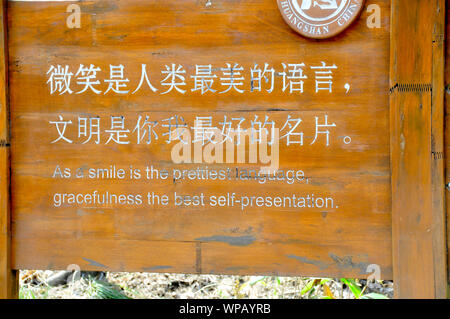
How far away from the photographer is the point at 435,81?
2.00 metres

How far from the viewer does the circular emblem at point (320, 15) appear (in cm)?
204

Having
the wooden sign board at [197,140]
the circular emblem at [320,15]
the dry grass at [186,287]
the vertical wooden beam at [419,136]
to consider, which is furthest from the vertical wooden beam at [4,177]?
the vertical wooden beam at [419,136]

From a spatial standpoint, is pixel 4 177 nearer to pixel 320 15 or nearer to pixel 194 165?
pixel 194 165

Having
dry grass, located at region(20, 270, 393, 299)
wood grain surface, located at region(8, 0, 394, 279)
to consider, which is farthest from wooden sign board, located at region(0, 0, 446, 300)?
dry grass, located at region(20, 270, 393, 299)

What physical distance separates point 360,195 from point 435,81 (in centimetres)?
64

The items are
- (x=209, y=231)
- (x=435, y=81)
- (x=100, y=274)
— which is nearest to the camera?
(x=435, y=81)

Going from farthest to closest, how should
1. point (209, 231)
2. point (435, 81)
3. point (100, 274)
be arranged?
point (100, 274) → point (209, 231) → point (435, 81)

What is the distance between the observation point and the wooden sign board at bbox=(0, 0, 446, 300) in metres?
2.07

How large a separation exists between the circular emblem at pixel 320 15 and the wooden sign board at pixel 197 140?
0.16 feet

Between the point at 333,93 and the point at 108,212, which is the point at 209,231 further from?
the point at 333,93

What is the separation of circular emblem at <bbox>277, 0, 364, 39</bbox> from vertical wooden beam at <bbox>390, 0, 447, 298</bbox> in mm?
207

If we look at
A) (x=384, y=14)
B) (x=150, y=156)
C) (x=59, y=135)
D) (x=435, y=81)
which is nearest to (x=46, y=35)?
(x=59, y=135)

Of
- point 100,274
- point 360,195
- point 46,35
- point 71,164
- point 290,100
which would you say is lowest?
point 100,274

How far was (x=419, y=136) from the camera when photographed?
200 cm
